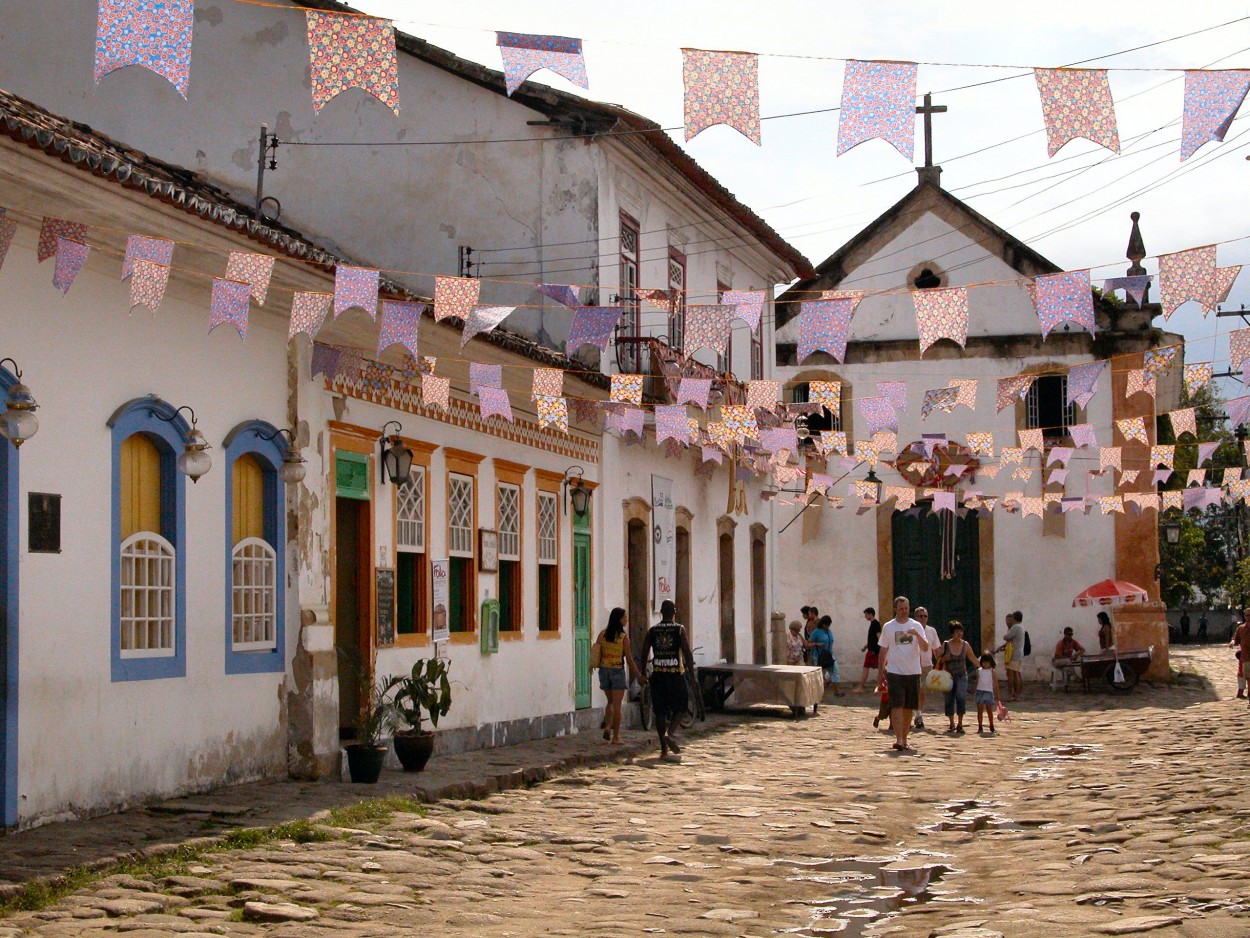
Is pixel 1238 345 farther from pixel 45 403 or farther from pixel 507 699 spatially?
pixel 45 403

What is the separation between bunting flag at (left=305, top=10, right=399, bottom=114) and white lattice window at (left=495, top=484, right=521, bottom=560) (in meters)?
9.47

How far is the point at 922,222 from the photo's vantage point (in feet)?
110

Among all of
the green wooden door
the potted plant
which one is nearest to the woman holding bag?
the potted plant

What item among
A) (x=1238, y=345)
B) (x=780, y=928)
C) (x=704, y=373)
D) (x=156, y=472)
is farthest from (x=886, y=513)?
(x=780, y=928)

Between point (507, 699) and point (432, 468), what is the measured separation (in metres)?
2.98

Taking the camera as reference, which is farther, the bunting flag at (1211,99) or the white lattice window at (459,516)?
the white lattice window at (459,516)

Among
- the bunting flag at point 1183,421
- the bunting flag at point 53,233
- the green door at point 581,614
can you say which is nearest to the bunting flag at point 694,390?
the green door at point 581,614

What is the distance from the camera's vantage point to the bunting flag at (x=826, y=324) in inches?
568

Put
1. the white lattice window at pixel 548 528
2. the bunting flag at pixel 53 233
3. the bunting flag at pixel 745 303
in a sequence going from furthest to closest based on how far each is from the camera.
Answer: the white lattice window at pixel 548 528
the bunting flag at pixel 745 303
the bunting flag at pixel 53 233

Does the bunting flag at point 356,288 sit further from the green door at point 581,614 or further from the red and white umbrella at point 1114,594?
the red and white umbrella at point 1114,594

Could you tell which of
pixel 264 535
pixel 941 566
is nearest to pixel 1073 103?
pixel 264 535

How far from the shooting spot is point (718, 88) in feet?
30.1

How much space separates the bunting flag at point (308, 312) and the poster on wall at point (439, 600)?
4747mm

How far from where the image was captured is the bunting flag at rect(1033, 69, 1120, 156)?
30.9 feet
